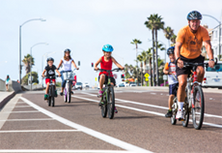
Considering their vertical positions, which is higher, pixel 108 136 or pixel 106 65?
pixel 106 65

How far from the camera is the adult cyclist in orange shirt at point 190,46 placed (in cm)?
662

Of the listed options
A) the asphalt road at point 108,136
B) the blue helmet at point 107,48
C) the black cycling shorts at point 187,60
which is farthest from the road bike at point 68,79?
the black cycling shorts at point 187,60

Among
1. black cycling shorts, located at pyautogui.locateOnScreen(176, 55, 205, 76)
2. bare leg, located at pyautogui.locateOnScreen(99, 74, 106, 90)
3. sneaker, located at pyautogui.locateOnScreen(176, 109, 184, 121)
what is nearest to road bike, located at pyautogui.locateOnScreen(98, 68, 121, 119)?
bare leg, located at pyautogui.locateOnScreen(99, 74, 106, 90)

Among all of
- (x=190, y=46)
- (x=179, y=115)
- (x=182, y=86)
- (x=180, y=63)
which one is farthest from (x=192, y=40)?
(x=179, y=115)

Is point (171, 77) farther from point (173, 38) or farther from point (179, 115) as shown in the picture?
point (173, 38)

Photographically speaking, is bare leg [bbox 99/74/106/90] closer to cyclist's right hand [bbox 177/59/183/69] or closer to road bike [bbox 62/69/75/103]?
cyclist's right hand [bbox 177/59/183/69]

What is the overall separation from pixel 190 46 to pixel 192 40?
114mm

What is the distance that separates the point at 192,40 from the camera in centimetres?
676

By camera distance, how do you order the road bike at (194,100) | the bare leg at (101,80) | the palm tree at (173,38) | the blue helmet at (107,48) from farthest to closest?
the palm tree at (173,38), the bare leg at (101,80), the blue helmet at (107,48), the road bike at (194,100)

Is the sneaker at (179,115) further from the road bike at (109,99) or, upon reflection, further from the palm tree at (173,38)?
the palm tree at (173,38)

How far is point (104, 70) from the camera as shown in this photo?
362 inches

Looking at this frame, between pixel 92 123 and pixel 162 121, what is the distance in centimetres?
157

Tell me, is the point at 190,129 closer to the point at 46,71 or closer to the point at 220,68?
the point at 46,71

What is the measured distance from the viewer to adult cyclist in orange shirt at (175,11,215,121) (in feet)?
21.7
